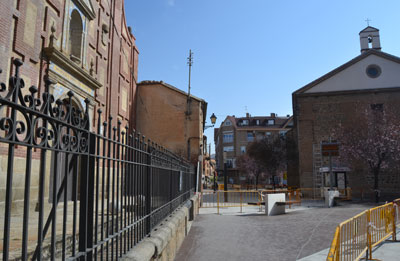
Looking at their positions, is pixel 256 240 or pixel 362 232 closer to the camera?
pixel 362 232

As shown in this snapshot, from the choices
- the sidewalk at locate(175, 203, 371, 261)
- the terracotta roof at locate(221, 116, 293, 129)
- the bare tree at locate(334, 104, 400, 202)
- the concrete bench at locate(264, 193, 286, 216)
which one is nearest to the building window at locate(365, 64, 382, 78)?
the bare tree at locate(334, 104, 400, 202)

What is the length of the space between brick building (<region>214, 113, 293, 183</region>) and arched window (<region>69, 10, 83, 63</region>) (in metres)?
45.1

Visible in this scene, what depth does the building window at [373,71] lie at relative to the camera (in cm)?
2703

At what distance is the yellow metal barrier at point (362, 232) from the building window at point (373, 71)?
75.4 feet

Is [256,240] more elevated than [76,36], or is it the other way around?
[76,36]

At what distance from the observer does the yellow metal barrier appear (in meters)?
4.48

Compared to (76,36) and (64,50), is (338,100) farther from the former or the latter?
(64,50)

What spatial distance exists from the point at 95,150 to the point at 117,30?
14.4 meters

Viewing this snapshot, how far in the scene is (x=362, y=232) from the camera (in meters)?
5.73

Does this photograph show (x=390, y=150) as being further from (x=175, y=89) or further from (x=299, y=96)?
(x=175, y=89)

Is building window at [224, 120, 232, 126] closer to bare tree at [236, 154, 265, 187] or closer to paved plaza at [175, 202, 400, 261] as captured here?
bare tree at [236, 154, 265, 187]

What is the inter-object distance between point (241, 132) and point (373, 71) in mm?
31823

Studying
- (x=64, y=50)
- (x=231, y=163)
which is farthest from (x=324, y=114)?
(x=231, y=163)

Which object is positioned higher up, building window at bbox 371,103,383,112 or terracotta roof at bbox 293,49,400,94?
terracotta roof at bbox 293,49,400,94
